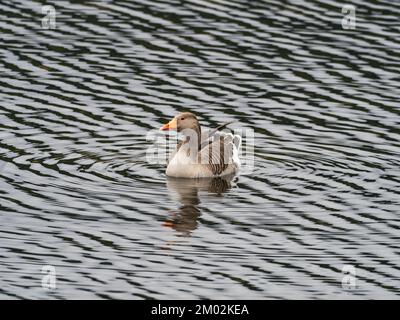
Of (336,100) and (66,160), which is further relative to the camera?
(336,100)

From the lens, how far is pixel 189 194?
25859 millimetres

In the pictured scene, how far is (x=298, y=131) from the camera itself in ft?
96.5

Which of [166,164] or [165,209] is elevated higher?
[166,164]

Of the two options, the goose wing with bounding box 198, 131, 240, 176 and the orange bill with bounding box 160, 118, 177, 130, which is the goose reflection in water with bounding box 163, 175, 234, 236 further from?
the orange bill with bounding box 160, 118, 177, 130

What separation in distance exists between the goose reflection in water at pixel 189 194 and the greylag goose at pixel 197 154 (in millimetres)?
166

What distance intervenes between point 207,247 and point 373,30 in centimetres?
1596

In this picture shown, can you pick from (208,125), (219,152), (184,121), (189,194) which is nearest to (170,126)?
(184,121)

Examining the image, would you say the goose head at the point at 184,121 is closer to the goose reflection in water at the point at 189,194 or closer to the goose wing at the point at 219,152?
the goose wing at the point at 219,152

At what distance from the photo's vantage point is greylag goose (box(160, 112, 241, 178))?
2688 centimetres

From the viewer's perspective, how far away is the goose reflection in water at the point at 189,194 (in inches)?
928

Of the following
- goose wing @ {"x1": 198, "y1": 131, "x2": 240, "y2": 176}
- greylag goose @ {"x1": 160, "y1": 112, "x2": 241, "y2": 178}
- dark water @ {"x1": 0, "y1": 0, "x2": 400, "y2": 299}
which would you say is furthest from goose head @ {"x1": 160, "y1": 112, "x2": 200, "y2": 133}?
dark water @ {"x1": 0, "y1": 0, "x2": 400, "y2": 299}

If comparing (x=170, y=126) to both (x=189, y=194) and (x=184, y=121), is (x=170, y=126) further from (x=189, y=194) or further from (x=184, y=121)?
(x=189, y=194)
